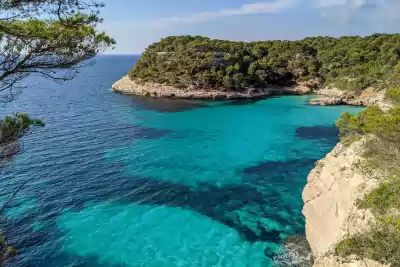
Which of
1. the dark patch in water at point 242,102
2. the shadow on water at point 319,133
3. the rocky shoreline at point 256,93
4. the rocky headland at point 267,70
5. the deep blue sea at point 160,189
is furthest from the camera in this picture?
the rocky headland at point 267,70

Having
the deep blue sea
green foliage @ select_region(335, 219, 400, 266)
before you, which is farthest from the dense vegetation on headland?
green foliage @ select_region(335, 219, 400, 266)

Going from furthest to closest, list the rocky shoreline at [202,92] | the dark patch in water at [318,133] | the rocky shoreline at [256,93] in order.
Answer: the rocky shoreline at [202,92] → the rocky shoreline at [256,93] → the dark patch in water at [318,133]

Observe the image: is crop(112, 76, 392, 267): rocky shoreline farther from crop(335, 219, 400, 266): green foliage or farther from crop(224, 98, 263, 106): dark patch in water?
crop(224, 98, 263, 106): dark patch in water

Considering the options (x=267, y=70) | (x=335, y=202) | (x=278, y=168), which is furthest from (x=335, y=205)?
(x=267, y=70)

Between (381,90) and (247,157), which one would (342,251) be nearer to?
(247,157)

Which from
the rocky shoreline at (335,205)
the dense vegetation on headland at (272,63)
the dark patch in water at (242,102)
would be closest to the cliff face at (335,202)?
the rocky shoreline at (335,205)

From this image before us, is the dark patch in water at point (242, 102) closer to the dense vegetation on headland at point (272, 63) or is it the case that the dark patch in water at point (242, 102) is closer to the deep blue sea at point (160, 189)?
the dense vegetation on headland at point (272, 63)

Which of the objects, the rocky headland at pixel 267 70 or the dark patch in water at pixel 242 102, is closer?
the dark patch in water at pixel 242 102

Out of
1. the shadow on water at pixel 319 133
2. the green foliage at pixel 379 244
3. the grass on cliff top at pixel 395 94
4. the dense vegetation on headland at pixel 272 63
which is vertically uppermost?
the dense vegetation on headland at pixel 272 63
